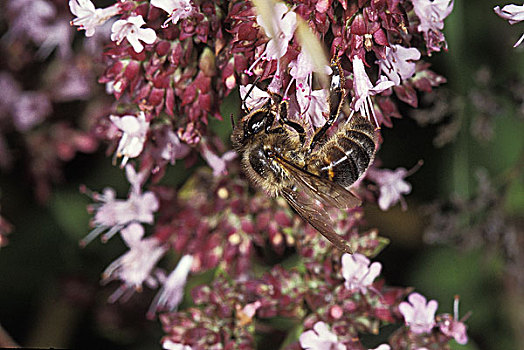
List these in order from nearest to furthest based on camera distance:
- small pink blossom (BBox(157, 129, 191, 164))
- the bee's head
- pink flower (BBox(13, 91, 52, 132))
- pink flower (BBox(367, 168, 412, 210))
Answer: the bee's head
small pink blossom (BBox(157, 129, 191, 164))
pink flower (BBox(367, 168, 412, 210))
pink flower (BBox(13, 91, 52, 132))

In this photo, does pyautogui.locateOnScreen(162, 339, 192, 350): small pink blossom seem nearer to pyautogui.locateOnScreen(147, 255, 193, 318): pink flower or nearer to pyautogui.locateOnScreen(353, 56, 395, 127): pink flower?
A: pyautogui.locateOnScreen(147, 255, 193, 318): pink flower

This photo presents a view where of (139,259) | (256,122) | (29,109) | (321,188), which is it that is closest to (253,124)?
(256,122)

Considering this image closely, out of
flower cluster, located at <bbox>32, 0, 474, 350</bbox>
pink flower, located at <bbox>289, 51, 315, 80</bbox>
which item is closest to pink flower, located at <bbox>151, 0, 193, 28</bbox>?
flower cluster, located at <bbox>32, 0, 474, 350</bbox>

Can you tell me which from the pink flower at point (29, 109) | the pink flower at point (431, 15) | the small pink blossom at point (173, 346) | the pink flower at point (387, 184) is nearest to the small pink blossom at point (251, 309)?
the small pink blossom at point (173, 346)

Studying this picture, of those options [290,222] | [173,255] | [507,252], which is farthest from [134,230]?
[507,252]

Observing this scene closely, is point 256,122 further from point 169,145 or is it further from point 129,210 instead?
point 129,210

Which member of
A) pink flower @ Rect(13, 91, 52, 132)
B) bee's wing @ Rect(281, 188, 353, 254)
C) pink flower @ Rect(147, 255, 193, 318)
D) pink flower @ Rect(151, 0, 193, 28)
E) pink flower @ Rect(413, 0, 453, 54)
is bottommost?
pink flower @ Rect(147, 255, 193, 318)

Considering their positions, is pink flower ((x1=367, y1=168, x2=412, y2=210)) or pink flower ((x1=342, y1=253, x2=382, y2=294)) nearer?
pink flower ((x1=342, y1=253, x2=382, y2=294))
